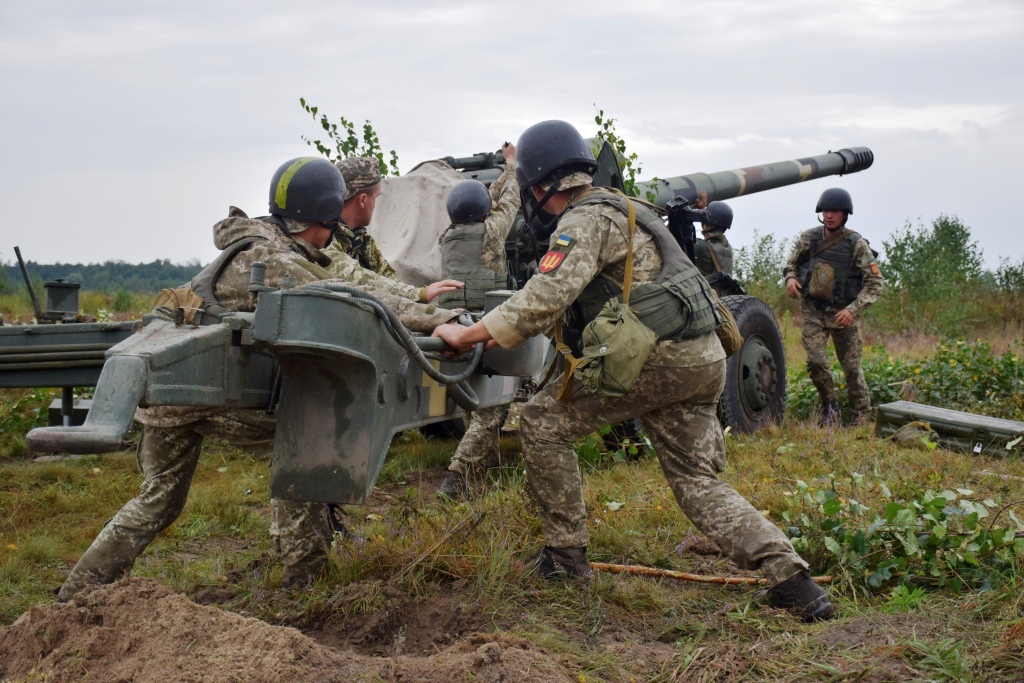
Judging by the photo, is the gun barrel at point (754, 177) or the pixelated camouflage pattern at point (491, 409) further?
the gun barrel at point (754, 177)

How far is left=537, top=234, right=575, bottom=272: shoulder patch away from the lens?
3779 millimetres

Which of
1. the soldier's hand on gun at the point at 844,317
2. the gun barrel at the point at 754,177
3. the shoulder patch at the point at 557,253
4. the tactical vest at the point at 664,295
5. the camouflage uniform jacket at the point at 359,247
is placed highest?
the gun barrel at the point at 754,177

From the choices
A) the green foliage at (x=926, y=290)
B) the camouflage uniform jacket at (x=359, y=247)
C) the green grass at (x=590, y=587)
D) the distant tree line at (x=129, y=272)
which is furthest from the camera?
the distant tree line at (x=129, y=272)

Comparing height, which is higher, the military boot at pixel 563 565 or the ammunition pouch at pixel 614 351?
the ammunition pouch at pixel 614 351

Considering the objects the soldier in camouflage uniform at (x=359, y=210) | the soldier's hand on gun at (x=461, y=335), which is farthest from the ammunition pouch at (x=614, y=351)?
the soldier in camouflage uniform at (x=359, y=210)

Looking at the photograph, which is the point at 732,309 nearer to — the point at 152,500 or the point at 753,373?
the point at 753,373

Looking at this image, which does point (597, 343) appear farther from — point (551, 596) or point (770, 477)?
point (770, 477)

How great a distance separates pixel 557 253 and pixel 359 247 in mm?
1500

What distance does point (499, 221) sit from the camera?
6.54 m

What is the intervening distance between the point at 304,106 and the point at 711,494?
6137 millimetres

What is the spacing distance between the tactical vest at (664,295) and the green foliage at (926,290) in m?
12.6

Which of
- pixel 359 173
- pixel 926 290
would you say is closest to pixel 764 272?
pixel 926 290

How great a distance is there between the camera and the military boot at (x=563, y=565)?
4062 millimetres

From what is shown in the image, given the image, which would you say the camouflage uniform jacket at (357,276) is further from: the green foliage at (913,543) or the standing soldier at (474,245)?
the standing soldier at (474,245)
